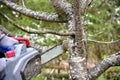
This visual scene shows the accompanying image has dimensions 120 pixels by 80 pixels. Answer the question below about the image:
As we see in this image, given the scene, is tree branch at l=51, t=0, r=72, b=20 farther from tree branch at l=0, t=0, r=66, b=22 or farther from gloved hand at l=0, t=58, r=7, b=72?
gloved hand at l=0, t=58, r=7, b=72

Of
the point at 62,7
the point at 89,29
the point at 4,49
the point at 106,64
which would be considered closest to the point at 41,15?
the point at 62,7

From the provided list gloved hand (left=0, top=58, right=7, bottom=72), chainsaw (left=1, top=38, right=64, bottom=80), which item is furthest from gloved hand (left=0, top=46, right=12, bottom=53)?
gloved hand (left=0, top=58, right=7, bottom=72)

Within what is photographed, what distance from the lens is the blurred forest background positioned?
11.9 feet

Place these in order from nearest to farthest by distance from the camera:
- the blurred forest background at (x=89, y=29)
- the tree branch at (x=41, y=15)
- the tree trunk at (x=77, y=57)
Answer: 1. the tree trunk at (x=77, y=57)
2. the tree branch at (x=41, y=15)
3. the blurred forest background at (x=89, y=29)

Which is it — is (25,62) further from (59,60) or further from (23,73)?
(59,60)

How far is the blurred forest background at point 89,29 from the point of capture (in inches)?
142

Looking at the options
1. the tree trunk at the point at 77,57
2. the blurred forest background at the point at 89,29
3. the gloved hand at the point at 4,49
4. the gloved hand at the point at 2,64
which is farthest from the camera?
the blurred forest background at the point at 89,29

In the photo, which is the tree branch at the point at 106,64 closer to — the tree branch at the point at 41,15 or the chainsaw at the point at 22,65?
the tree branch at the point at 41,15

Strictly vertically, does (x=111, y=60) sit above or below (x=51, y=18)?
below

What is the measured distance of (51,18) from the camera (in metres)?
1.98

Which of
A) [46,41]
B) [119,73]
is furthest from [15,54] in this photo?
[119,73]

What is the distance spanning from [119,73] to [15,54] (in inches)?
117

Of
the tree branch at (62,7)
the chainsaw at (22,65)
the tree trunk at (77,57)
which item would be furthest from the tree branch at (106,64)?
the chainsaw at (22,65)

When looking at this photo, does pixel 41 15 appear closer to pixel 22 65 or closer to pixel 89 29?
pixel 22 65
